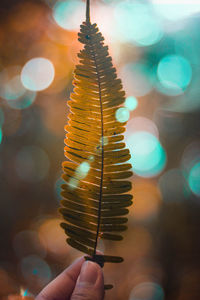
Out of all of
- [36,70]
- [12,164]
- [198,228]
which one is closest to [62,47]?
[36,70]

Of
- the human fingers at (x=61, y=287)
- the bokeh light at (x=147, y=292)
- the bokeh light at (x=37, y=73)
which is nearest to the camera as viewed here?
the human fingers at (x=61, y=287)

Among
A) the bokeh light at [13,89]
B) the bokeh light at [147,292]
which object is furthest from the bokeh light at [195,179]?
the bokeh light at [13,89]

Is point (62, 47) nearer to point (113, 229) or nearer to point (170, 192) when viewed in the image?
point (170, 192)

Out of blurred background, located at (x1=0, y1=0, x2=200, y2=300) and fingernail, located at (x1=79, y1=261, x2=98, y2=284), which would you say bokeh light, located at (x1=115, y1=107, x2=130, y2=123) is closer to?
fingernail, located at (x1=79, y1=261, x2=98, y2=284)

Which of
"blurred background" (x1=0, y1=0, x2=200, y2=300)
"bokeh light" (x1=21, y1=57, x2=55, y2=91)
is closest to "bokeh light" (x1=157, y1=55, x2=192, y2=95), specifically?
"blurred background" (x1=0, y1=0, x2=200, y2=300)

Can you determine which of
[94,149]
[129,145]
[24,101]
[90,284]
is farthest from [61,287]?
[24,101]

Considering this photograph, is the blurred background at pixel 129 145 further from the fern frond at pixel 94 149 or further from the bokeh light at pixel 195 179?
the fern frond at pixel 94 149
